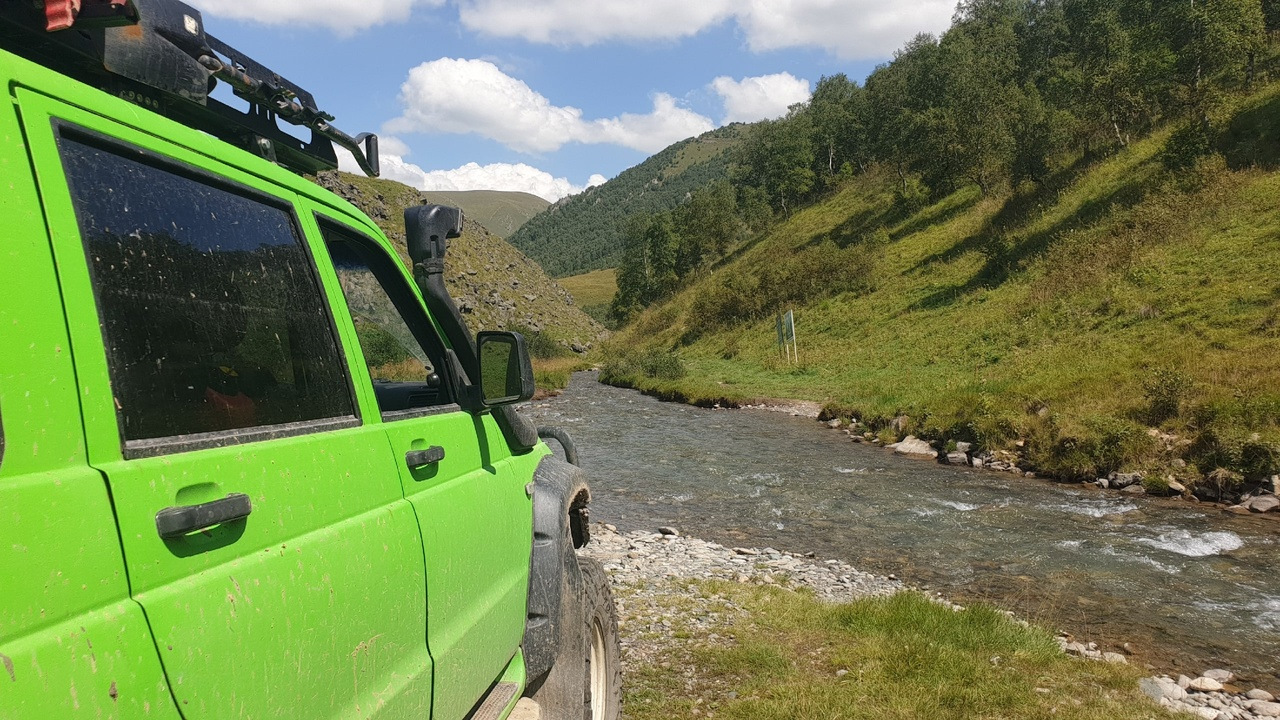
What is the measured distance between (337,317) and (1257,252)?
2576cm

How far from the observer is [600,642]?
4227 mm

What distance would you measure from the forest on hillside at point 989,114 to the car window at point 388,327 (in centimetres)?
3292

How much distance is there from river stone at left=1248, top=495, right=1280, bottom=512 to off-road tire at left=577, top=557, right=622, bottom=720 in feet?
39.3

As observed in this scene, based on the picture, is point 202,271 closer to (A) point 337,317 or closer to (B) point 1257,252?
(A) point 337,317

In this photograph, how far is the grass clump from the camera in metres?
5.29

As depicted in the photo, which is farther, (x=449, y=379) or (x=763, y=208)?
(x=763, y=208)

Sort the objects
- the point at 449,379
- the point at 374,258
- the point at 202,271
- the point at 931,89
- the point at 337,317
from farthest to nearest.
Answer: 1. the point at 931,89
2. the point at 449,379
3. the point at 374,258
4. the point at 337,317
5. the point at 202,271

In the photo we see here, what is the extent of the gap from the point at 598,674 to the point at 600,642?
0.59 ft

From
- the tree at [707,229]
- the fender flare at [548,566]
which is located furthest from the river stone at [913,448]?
the tree at [707,229]

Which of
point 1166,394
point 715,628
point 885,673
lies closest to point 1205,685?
point 885,673

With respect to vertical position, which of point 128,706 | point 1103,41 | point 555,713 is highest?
point 1103,41

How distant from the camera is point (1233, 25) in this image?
30.4 m

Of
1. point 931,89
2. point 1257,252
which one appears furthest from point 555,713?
point 931,89

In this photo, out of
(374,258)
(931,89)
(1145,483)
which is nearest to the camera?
(374,258)
